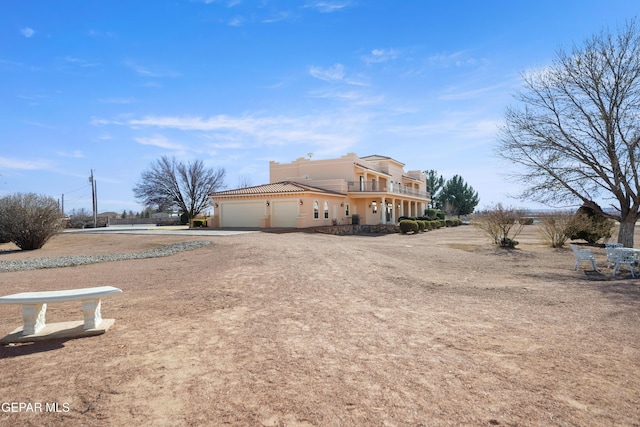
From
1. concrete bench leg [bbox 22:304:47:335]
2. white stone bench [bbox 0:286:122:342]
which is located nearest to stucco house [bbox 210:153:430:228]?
white stone bench [bbox 0:286:122:342]

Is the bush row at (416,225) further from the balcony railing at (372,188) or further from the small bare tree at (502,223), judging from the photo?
the small bare tree at (502,223)

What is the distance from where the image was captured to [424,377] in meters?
3.36

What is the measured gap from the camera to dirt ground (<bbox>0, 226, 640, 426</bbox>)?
110 inches

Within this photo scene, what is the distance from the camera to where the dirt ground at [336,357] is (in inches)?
110

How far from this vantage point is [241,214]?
30578mm

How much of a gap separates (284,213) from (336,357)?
82.2 feet

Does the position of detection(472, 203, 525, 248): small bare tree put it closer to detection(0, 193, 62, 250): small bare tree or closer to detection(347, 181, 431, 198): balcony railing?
detection(347, 181, 431, 198): balcony railing

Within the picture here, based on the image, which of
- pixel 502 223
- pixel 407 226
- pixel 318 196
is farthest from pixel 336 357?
pixel 407 226

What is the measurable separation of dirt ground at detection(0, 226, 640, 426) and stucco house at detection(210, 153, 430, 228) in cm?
2054

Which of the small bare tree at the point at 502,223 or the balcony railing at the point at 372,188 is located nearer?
the small bare tree at the point at 502,223

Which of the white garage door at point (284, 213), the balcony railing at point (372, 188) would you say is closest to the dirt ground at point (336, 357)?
the white garage door at point (284, 213)

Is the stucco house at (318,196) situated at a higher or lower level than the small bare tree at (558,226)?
higher

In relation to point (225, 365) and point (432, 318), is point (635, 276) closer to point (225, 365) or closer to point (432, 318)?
point (432, 318)

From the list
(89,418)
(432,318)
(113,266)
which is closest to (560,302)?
(432,318)
